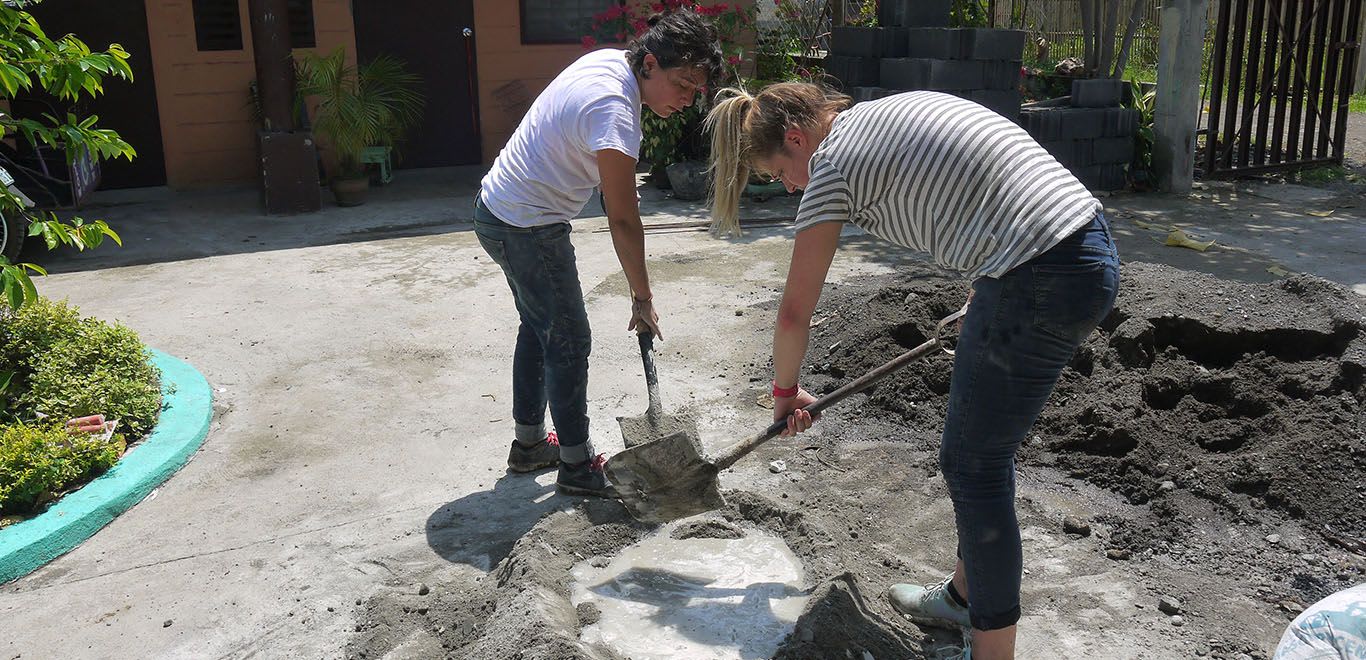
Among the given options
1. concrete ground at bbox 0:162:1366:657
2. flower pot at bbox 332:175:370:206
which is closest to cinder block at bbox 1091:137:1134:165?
concrete ground at bbox 0:162:1366:657

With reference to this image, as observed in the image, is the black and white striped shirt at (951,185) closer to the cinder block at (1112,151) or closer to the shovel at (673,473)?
the shovel at (673,473)

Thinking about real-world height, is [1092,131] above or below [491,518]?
above

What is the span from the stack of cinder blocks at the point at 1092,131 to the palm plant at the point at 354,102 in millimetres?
5880

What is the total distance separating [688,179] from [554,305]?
20.3 feet

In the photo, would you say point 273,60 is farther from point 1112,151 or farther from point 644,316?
point 1112,151

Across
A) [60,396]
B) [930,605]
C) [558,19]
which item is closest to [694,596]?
[930,605]

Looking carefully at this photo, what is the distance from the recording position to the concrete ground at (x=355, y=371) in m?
3.51

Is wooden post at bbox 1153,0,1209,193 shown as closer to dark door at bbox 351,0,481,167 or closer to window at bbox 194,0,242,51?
dark door at bbox 351,0,481,167

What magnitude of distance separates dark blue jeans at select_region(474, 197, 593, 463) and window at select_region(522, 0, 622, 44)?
26.7 feet

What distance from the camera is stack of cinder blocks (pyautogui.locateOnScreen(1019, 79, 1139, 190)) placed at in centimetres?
973

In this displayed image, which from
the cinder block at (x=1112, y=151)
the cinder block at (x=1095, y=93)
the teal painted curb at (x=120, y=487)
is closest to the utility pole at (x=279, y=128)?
the teal painted curb at (x=120, y=487)

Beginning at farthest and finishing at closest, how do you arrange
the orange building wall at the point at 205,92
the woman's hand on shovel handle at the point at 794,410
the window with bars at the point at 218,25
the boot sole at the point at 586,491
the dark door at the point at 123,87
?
the window with bars at the point at 218,25 → the orange building wall at the point at 205,92 → the dark door at the point at 123,87 → the boot sole at the point at 586,491 → the woman's hand on shovel handle at the point at 794,410

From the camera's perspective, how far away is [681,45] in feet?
11.6

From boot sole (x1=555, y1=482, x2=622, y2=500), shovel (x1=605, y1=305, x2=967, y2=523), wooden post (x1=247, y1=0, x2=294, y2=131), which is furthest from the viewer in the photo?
wooden post (x1=247, y1=0, x2=294, y2=131)
